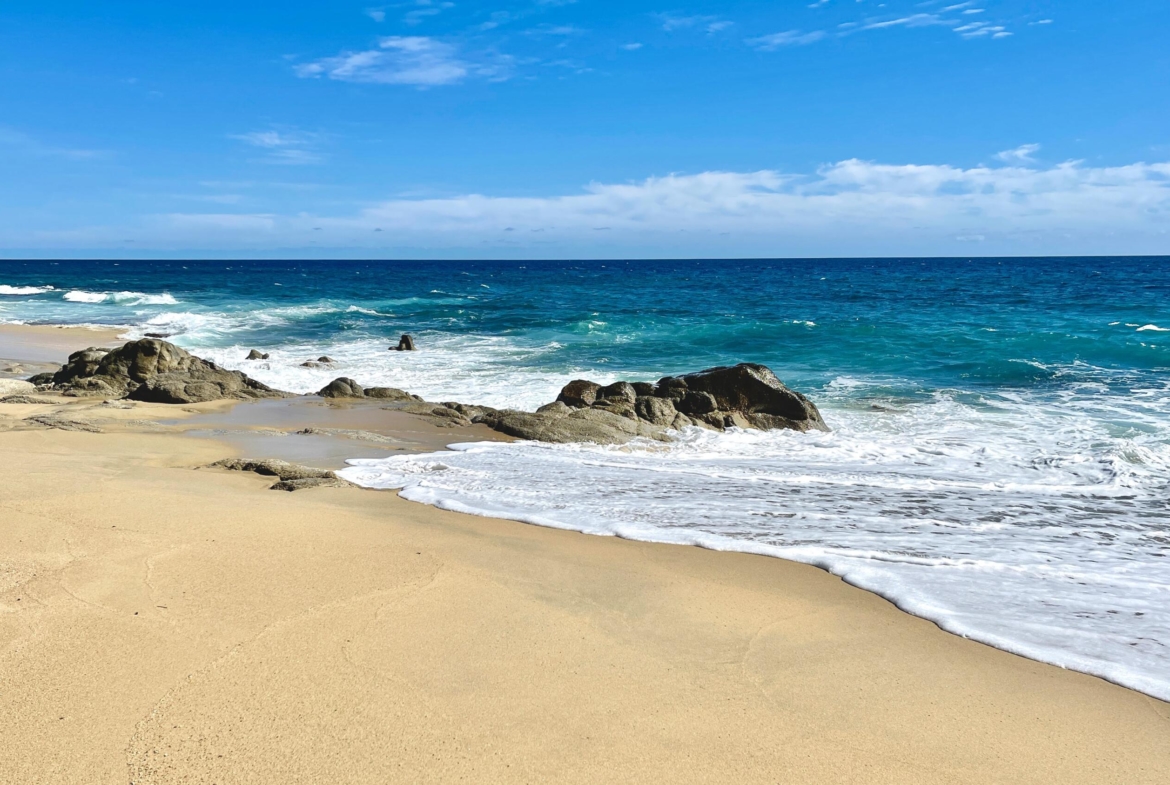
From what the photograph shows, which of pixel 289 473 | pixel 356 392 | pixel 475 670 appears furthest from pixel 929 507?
pixel 356 392

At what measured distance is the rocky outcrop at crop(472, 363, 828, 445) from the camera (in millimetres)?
10695

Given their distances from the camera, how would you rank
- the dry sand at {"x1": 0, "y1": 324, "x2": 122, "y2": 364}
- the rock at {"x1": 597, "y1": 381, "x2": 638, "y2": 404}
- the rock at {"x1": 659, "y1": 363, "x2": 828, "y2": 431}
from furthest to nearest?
the dry sand at {"x1": 0, "y1": 324, "x2": 122, "y2": 364} → the rock at {"x1": 597, "y1": 381, "x2": 638, "y2": 404} → the rock at {"x1": 659, "y1": 363, "x2": 828, "y2": 431}

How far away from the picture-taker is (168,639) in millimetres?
3516

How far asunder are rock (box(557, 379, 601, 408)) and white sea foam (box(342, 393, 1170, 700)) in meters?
1.99

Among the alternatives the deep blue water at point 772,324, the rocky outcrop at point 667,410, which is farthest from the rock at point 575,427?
the deep blue water at point 772,324

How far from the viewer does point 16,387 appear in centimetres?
1362

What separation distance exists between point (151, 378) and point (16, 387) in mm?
2578

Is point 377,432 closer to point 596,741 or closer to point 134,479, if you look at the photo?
point 134,479

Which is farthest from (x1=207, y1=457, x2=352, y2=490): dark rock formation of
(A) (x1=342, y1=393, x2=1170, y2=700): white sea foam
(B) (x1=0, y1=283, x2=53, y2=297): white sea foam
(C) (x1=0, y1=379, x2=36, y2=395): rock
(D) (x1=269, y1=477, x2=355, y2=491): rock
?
(B) (x1=0, y1=283, x2=53, y2=297): white sea foam

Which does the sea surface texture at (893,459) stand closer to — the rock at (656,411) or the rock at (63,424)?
the rock at (656,411)

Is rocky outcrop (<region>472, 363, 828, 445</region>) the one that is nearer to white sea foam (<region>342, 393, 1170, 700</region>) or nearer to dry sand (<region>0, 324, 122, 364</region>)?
white sea foam (<region>342, 393, 1170, 700</region>)

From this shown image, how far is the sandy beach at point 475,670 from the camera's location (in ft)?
9.33

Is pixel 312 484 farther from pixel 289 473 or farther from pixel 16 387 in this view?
pixel 16 387

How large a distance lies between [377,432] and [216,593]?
6381 mm
